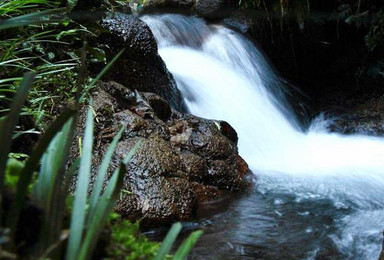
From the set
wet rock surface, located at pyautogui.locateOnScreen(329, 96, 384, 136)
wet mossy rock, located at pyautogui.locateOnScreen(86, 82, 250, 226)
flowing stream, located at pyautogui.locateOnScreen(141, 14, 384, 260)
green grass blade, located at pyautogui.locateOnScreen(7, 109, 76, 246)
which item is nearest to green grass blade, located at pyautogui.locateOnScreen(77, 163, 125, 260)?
green grass blade, located at pyautogui.locateOnScreen(7, 109, 76, 246)

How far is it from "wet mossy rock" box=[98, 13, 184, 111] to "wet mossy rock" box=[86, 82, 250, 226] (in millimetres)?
540

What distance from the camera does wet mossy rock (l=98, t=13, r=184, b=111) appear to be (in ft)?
15.7

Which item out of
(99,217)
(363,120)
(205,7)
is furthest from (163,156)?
(205,7)

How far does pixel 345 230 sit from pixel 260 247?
81 centimetres

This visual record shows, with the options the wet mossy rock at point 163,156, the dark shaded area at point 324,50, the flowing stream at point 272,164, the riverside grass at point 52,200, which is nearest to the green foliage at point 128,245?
the riverside grass at point 52,200

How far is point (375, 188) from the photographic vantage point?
454 cm

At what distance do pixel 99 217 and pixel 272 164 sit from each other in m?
4.75

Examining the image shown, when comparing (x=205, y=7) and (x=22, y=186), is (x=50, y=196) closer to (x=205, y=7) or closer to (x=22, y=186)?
(x=22, y=186)

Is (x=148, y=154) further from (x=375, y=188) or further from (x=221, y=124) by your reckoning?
(x=375, y=188)

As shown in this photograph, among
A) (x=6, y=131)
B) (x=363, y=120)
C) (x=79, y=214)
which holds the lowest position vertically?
(x=363, y=120)

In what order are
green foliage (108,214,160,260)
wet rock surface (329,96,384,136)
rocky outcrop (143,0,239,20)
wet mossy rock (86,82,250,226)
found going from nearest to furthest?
green foliage (108,214,160,260)
wet mossy rock (86,82,250,226)
wet rock surface (329,96,384,136)
rocky outcrop (143,0,239,20)

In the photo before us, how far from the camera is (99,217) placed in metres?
0.78

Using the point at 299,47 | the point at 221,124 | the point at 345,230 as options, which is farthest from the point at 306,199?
the point at 299,47

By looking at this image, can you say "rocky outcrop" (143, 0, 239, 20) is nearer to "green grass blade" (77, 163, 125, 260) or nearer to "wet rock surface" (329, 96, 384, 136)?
"wet rock surface" (329, 96, 384, 136)
